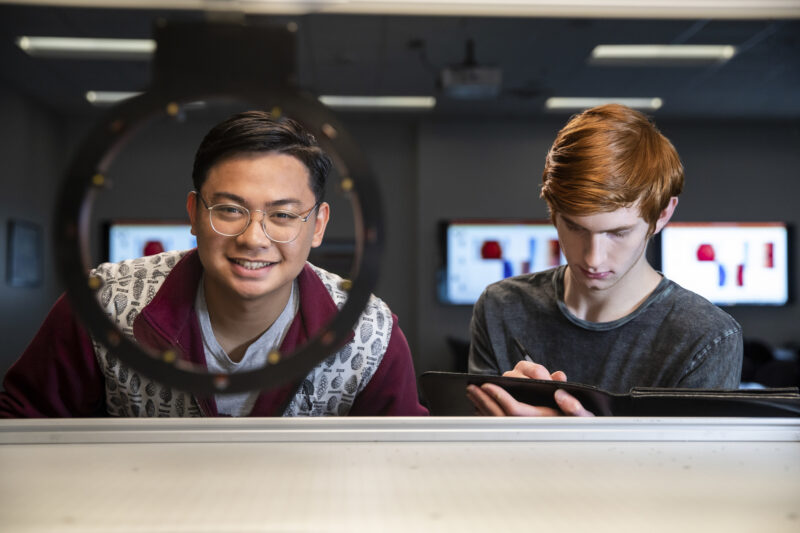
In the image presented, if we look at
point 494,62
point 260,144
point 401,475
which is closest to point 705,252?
point 494,62

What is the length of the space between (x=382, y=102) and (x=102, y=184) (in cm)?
486

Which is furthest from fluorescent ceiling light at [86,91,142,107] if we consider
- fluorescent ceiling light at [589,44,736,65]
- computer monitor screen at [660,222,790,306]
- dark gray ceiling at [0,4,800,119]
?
computer monitor screen at [660,222,790,306]

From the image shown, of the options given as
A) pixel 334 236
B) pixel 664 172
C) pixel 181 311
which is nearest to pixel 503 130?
pixel 334 236

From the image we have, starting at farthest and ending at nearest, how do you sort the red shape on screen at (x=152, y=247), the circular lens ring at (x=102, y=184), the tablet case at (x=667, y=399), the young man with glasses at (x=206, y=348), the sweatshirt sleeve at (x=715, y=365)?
the red shape on screen at (x=152, y=247), the sweatshirt sleeve at (x=715, y=365), the young man with glasses at (x=206, y=348), the tablet case at (x=667, y=399), the circular lens ring at (x=102, y=184)

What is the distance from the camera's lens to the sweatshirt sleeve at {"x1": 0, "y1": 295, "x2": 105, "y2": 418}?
3.09 ft

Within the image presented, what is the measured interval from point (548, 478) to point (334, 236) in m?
4.79

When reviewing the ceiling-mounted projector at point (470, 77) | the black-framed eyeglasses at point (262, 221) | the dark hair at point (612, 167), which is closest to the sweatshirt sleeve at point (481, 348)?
the dark hair at point (612, 167)

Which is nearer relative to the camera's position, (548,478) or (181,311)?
(548,478)

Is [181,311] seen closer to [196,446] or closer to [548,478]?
[196,446]

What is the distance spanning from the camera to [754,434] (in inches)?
19.6

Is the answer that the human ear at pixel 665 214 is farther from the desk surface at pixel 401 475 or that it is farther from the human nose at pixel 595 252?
the desk surface at pixel 401 475

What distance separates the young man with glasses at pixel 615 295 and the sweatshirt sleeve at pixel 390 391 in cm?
15

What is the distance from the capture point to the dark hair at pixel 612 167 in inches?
41.9

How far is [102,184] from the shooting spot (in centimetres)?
34
